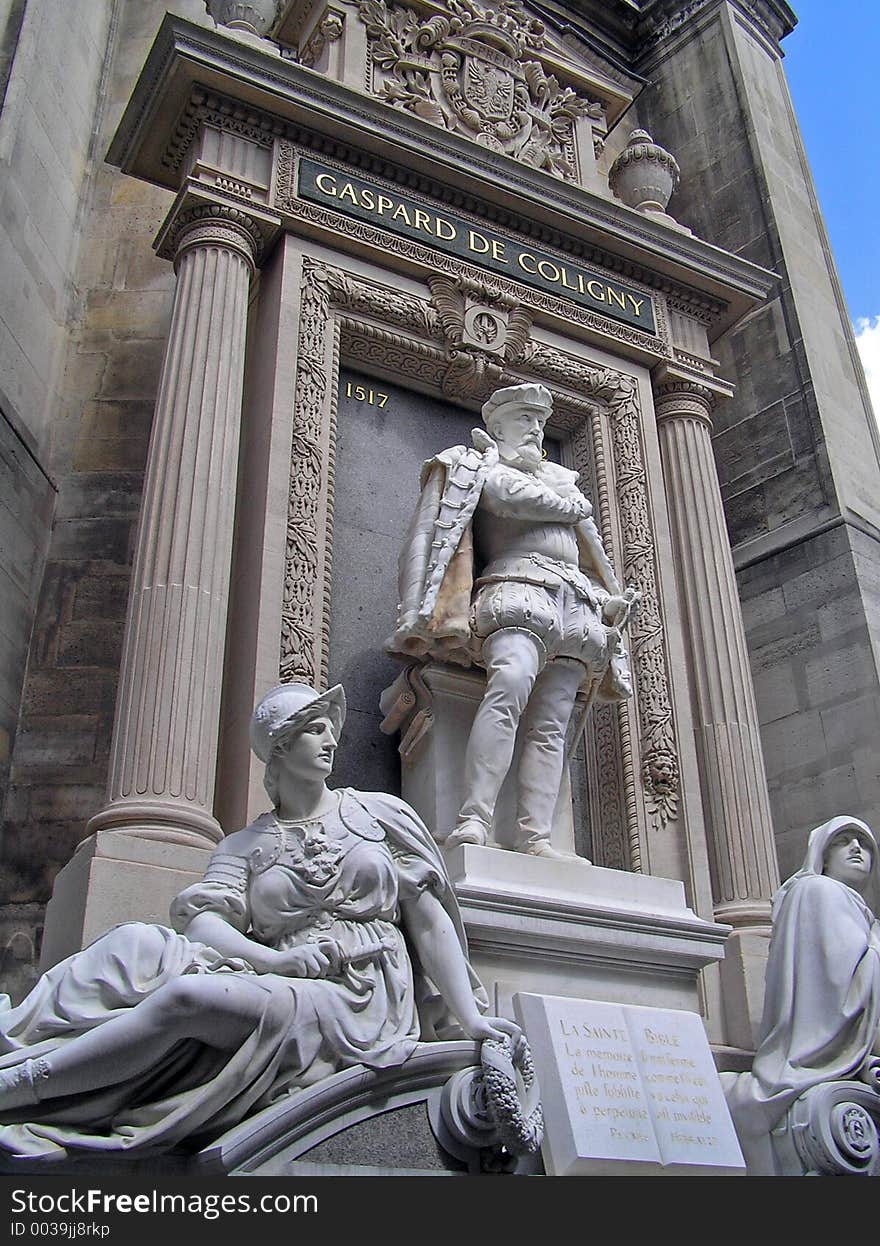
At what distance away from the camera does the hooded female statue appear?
6.28m

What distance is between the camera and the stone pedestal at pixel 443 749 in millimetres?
8508

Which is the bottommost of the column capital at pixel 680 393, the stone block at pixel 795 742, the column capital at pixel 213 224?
the stone block at pixel 795 742

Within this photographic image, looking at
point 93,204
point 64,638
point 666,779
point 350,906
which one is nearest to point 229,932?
point 350,906

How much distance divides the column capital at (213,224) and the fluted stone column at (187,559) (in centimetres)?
1

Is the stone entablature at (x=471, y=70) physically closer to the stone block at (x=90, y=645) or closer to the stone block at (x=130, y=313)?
the stone block at (x=130, y=313)

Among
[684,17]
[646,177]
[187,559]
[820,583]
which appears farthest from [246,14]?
[684,17]

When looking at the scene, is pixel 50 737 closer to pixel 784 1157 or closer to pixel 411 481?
pixel 411 481

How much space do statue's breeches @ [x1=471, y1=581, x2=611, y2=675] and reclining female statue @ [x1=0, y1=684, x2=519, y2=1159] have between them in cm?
227

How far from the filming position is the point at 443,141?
1137cm

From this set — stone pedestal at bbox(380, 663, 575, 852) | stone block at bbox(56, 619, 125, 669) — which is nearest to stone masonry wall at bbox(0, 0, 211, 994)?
stone block at bbox(56, 619, 125, 669)

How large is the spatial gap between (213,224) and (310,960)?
665 cm

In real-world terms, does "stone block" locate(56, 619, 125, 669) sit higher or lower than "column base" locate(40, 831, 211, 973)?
higher

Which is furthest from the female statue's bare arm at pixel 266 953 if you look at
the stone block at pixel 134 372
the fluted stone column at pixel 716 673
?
the stone block at pixel 134 372

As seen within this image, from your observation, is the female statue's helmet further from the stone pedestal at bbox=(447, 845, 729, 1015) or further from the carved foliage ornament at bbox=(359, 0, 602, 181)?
the carved foliage ornament at bbox=(359, 0, 602, 181)
